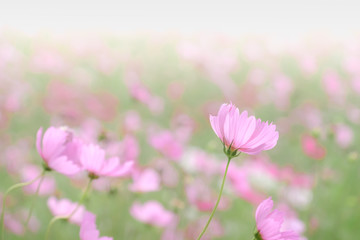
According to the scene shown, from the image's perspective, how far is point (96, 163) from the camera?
26.2 inches

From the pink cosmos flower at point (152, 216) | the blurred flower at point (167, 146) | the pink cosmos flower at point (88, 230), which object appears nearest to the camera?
the pink cosmos flower at point (88, 230)

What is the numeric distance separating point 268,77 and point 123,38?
2.74 metres

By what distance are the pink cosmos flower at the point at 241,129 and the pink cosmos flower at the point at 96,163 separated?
0.15 meters

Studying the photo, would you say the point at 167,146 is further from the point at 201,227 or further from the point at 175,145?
the point at 201,227

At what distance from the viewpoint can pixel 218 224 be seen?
168cm

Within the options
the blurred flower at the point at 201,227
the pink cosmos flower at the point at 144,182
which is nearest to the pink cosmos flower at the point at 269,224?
the pink cosmos flower at the point at 144,182

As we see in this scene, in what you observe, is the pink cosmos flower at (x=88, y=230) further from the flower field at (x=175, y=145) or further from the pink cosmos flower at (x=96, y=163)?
the pink cosmos flower at (x=96, y=163)

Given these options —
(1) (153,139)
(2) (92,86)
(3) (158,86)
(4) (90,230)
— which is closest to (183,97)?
(3) (158,86)

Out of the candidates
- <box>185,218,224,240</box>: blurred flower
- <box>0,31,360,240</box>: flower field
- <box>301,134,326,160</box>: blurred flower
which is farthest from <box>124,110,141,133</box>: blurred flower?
<box>301,134,326,160</box>: blurred flower

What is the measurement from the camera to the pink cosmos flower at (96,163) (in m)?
0.66

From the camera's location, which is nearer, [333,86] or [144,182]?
[144,182]

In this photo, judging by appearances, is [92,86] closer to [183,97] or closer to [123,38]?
[183,97]

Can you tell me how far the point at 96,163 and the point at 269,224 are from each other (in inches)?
10.2

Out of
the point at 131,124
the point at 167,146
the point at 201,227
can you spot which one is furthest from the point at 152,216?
the point at 131,124
